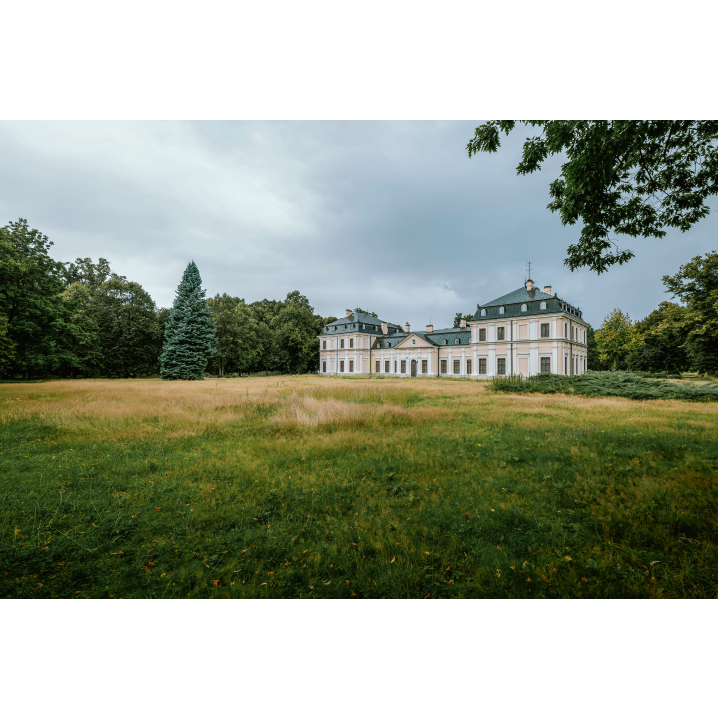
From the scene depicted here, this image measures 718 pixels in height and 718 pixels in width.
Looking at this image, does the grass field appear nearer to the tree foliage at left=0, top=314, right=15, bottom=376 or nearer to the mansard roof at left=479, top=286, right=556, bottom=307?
the tree foliage at left=0, top=314, right=15, bottom=376

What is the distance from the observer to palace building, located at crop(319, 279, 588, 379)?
37.9 m

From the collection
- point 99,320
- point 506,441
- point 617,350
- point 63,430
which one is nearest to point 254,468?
point 506,441

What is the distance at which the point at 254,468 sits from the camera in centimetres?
558

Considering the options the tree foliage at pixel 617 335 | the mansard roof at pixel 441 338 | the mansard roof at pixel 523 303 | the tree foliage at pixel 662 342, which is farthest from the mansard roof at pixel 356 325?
the tree foliage at pixel 662 342

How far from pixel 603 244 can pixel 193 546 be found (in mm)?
8984

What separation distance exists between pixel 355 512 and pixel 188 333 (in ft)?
118

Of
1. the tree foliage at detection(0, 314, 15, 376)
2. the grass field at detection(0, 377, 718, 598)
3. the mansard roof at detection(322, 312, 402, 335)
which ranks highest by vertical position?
the mansard roof at detection(322, 312, 402, 335)

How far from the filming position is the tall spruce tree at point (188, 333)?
33.5 m

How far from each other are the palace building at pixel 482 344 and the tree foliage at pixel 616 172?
35077 mm

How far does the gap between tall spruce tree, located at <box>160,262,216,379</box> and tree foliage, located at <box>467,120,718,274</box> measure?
3466cm

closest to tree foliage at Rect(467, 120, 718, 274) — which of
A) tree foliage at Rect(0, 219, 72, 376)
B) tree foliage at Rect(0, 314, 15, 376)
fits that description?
tree foliage at Rect(0, 314, 15, 376)

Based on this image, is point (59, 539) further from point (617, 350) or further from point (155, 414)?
point (617, 350)

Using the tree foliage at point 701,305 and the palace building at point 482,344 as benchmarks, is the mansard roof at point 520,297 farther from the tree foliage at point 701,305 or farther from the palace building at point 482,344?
the tree foliage at point 701,305

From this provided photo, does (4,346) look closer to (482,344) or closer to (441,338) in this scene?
(482,344)
